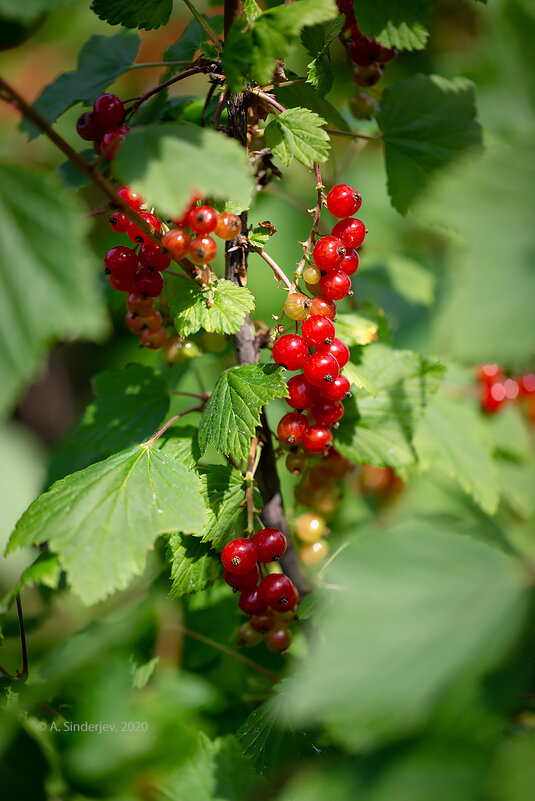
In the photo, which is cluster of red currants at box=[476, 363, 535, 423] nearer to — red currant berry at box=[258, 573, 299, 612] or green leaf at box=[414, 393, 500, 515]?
green leaf at box=[414, 393, 500, 515]

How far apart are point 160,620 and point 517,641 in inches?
28.7

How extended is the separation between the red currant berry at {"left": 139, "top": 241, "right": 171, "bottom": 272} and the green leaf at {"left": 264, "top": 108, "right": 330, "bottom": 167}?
0.18 metres

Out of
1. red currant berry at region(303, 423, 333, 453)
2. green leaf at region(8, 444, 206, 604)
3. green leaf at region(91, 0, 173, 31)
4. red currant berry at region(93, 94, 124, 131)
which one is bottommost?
red currant berry at region(303, 423, 333, 453)

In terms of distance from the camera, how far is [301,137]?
0.68 m

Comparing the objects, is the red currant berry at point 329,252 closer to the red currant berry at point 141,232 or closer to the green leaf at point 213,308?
the green leaf at point 213,308

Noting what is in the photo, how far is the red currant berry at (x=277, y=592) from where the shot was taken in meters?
0.74

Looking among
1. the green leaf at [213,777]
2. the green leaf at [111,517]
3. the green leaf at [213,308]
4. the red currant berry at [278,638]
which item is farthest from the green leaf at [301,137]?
the green leaf at [213,777]

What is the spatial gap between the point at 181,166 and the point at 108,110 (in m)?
0.28

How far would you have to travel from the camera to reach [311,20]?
573 mm

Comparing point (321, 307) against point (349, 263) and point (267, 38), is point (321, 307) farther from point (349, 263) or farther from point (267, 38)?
point (267, 38)

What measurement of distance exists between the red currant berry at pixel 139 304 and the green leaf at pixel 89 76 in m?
0.32

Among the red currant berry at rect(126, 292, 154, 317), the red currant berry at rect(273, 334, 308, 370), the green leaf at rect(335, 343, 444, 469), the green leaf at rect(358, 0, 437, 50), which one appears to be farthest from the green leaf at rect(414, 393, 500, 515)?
the green leaf at rect(358, 0, 437, 50)

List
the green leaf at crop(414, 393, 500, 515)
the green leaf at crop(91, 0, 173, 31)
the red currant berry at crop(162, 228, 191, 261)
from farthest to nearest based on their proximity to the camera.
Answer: the green leaf at crop(414, 393, 500, 515)
the green leaf at crop(91, 0, 173, 31)
the red currant berry at crop(162, 228, 191, 261)

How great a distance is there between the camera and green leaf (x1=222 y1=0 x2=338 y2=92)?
1.90 feet
